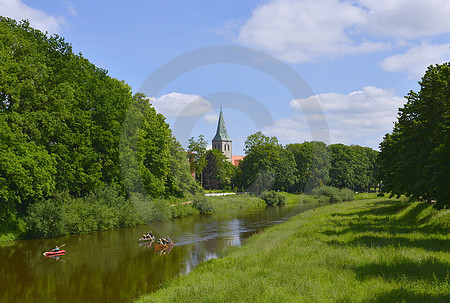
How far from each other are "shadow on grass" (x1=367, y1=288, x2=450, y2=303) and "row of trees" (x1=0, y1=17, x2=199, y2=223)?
98.5 ft

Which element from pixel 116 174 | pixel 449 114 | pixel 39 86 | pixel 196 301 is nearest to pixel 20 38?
pixel 39 86

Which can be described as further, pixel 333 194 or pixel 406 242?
pixel 333 194

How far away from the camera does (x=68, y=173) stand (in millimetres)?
39688

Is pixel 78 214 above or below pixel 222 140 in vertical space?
below

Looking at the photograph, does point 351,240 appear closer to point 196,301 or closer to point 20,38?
point 196,301

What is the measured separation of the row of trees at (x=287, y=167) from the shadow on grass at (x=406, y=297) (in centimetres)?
8477

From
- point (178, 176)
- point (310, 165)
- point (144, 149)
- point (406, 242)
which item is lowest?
point (406, 242)

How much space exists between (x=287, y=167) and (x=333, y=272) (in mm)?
89177

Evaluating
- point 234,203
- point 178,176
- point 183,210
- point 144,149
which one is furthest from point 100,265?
point 234,203

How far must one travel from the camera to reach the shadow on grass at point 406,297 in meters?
11.8

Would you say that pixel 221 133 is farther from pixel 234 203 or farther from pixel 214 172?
pixel 234 203

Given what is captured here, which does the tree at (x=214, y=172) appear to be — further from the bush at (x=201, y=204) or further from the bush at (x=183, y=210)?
the bush at (x=183, y=210)

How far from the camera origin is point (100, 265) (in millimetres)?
26344

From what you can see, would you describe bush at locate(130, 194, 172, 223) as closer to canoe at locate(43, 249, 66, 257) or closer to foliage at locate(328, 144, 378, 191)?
canoe at locate(43, 249, 66, 257)
